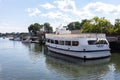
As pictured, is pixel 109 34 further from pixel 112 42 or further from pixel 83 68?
pixel 83 68

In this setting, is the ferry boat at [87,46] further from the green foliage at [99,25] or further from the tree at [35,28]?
the tree at [35,28]

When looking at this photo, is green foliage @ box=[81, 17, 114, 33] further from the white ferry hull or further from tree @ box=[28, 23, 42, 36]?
tree @ box=[28, 23, 42, 36]

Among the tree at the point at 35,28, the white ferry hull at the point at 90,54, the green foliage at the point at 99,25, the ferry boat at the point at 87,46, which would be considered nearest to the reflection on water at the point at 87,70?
the white ferry hull at the point at 90,54

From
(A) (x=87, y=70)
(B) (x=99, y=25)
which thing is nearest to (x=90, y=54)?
(A) (x=87, y=70)

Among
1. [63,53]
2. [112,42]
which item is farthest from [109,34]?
[63,53]

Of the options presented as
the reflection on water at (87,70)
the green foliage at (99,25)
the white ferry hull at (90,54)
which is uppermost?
the green foliage at (99,25)

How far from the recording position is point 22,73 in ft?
87.7

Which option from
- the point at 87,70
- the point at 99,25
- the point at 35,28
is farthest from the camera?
the point at 35,28

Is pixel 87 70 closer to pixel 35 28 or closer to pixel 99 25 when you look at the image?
pixel 99 25

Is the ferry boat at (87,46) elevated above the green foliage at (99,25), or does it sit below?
below

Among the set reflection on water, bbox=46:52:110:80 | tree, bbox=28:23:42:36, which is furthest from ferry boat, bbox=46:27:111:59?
tree, bbox=28:23:42:36

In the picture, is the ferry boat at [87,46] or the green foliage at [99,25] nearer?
the ferry boat at [87,46]

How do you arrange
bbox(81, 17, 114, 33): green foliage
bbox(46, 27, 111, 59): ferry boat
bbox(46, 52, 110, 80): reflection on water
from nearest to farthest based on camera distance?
bbox(46, 52, 110, 80): reflection on water, bbox(46, 27, 111, 59): ferry boat, bbox(81, 17, 114, 33): green foliage

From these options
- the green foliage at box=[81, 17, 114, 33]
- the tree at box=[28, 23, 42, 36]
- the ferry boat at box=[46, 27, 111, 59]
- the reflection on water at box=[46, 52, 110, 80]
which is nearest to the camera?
the reflection on water at box=[46, 52, 110, 80]
